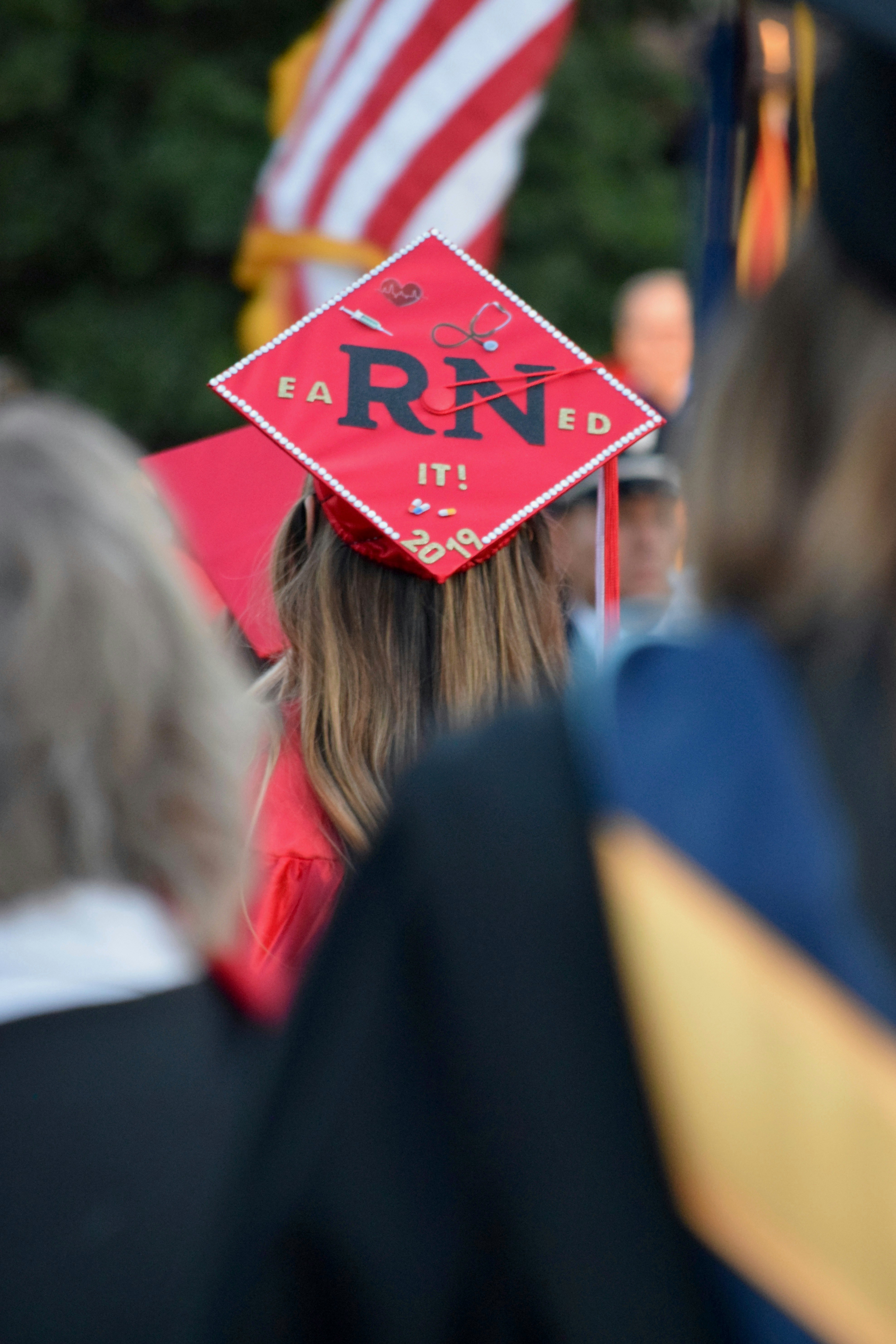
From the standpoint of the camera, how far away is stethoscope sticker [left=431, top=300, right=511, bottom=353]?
2.73m

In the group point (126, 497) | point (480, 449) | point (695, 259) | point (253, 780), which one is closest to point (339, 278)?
point (695, 259)

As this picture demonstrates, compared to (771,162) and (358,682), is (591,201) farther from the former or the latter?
(358,682)

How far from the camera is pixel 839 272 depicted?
3.22 ft

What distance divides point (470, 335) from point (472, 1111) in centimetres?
196

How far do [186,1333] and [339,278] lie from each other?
5.15 meters

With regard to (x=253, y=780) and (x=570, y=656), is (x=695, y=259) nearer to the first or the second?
(x=570, y=656)

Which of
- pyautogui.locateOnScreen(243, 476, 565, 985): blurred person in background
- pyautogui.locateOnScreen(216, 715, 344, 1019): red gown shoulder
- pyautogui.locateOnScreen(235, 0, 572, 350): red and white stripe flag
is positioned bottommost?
pyautogui.locateOnScreen(216, 715, 344, 1019): red gown shoulder

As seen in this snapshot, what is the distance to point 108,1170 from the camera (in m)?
1.27

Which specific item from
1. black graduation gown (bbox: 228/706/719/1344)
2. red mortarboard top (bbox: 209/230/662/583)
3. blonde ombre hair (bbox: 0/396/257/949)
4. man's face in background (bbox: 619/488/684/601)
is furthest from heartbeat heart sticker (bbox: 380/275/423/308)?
man's face in background (bbox: 619/488/684/601)

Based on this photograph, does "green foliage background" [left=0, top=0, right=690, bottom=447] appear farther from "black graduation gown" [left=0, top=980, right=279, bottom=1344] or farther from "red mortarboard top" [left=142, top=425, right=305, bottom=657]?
"black graduation gown" [left=0, top=980, right=279, bottom=1344]

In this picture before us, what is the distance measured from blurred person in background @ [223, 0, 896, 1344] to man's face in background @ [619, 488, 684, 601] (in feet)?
14.1

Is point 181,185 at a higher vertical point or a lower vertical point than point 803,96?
higher

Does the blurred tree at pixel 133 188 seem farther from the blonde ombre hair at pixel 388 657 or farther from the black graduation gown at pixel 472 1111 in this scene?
the black graduation gown at pixel 472 1111

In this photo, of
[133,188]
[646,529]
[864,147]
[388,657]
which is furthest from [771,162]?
[133,188]
